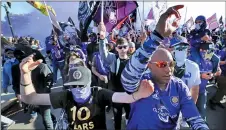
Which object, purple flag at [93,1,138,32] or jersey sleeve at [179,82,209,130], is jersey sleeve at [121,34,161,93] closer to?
jersey sleeve at [179,82,209,130]

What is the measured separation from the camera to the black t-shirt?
243 centimetres

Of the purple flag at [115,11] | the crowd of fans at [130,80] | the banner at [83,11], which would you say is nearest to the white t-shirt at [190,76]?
the crowd of fans at [130,80]

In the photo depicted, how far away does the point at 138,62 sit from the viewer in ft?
5.76

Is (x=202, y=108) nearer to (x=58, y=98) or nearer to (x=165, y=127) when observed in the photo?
(x=165, y=127)

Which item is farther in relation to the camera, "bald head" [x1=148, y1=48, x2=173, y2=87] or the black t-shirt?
the black t-shirt

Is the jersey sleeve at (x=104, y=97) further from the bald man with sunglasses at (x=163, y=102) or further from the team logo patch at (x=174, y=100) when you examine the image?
the team logo patch at (x=174, y=100)

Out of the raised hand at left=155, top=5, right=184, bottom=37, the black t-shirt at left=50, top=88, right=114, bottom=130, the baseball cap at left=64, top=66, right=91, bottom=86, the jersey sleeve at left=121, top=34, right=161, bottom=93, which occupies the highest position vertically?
the raised hand at left=155, top=5, right=184, bottom=37

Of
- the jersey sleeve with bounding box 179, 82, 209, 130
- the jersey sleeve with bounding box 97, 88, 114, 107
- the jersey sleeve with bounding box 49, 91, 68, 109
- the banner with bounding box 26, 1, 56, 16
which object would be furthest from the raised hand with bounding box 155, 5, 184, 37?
the banner with bounding box 26, 1, 56, 16

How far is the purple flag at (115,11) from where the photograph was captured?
3724mm

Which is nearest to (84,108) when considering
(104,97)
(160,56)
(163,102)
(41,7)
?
(104,97)

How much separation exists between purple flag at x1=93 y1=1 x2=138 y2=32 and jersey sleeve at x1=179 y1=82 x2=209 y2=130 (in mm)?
1818

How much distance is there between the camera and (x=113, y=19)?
151 inches

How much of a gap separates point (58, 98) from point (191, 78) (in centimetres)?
133

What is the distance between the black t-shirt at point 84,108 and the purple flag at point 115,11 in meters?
1.56
